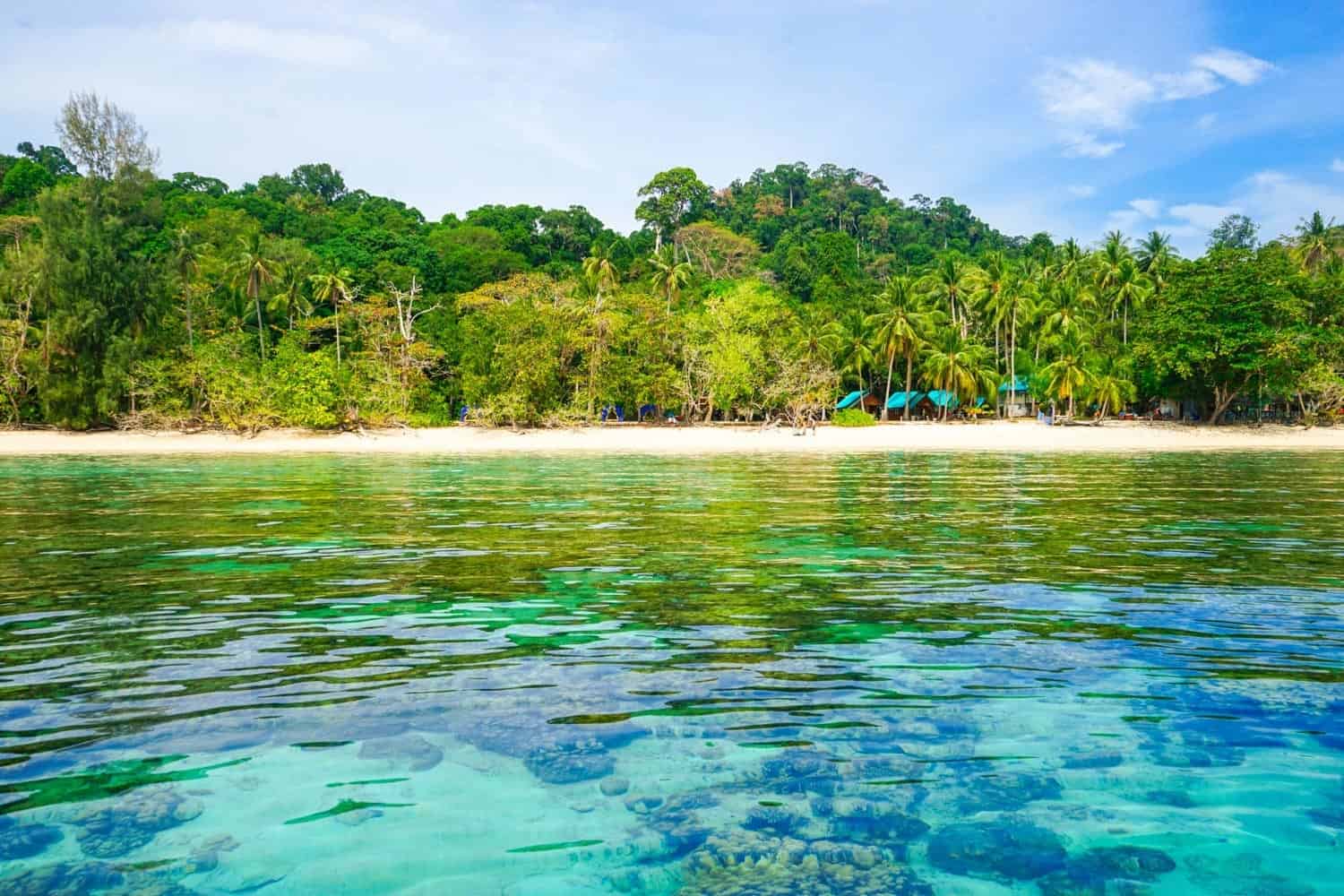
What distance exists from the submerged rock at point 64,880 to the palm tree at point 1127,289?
246 ft

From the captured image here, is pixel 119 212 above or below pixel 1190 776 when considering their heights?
above

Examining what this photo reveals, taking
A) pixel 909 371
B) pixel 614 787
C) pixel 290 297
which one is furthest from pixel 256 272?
pixel 614 787

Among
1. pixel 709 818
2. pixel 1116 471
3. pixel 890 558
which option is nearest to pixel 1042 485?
pixel 1116 471

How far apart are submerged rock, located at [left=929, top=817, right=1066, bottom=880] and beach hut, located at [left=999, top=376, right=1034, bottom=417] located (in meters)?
70.5

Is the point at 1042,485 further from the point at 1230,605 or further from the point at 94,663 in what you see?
the point at 94,663

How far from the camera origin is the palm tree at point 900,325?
65.4m

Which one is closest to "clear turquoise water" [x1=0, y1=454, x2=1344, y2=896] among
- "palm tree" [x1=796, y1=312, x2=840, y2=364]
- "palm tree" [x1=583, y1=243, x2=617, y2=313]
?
"palm tree" [x1=796, y1=312, x2=840, y2=364]

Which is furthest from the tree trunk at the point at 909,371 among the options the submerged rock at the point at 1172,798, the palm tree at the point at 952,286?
the submerged rock at the point at 1172,798

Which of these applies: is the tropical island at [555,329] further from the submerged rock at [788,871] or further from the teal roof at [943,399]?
the submerged rock at [788,871]

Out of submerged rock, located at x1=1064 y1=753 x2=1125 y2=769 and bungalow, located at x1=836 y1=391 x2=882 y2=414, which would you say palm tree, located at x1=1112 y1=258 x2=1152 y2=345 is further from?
submerged rock, located at x1=1064 y1=753 x2=1125 y2=769

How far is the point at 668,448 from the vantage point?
4069cm

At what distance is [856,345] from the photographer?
6656 centimetres

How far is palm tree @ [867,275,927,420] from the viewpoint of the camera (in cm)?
6538

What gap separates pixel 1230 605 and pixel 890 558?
3.96 meters
